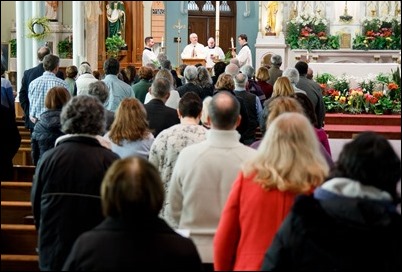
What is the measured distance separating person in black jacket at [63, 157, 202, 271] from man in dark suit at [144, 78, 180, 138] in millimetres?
3804

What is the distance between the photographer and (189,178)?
4629 millimetres

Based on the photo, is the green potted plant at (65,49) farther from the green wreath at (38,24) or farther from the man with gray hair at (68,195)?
the man with gray hair at (68,195)

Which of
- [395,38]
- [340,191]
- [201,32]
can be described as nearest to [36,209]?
[340,191]

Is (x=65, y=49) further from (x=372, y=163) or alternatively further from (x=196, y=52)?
(x=372, y=163)

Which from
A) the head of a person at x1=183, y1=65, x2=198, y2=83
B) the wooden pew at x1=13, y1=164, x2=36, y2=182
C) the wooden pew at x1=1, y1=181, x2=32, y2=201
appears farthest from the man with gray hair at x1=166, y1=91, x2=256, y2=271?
the head of a person at x1=183, y1=65, x2=198, y2=83

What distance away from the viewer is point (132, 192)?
10.4ft

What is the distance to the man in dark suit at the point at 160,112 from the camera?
7.04 metres

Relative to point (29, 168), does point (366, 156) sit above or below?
above

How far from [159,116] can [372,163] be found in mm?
3764

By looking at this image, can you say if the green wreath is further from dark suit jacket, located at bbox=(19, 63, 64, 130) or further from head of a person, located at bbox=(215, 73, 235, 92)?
head of a person, located at bbox=(215, 73, 235, 92)

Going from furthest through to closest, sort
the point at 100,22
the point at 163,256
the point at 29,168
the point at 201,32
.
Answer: the point at 201,32 → the point at 100,22 → the point at 29,168 → the point at 163,256

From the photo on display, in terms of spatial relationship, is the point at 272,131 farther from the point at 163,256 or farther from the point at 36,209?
the point at 36,209

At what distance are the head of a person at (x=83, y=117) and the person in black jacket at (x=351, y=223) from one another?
1.59 meters

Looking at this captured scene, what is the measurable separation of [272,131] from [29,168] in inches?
180
